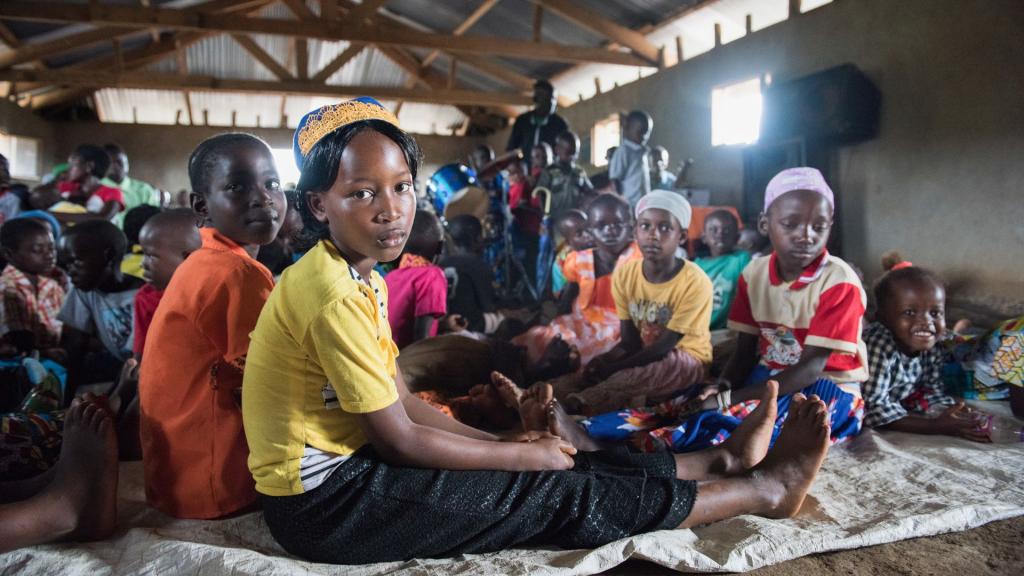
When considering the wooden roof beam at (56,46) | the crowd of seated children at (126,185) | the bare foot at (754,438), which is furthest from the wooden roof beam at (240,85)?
the bare foot at (754,438)

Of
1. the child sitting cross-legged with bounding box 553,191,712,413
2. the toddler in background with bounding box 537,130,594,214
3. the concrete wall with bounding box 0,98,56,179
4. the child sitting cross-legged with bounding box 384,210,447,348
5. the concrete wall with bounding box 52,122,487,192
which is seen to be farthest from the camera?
the concrete wall with bounding box 52,122,487,192

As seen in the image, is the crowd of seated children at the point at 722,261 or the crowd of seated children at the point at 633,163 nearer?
the crowd of seated children at the point at 722,261

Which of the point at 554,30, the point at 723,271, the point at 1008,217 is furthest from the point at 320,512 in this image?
the point at 554,30

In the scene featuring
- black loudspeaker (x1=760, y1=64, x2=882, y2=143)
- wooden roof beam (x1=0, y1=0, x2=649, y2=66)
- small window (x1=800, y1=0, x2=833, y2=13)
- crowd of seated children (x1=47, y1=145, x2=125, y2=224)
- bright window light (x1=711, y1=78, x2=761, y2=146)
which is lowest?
crowd of seated children (x1=47, y1=145, x2=125, y2=224)

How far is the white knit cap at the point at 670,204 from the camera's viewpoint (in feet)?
8.99

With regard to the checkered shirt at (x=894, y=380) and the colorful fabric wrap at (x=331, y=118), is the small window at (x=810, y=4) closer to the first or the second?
the checkered shirt at (x=894, y=380)

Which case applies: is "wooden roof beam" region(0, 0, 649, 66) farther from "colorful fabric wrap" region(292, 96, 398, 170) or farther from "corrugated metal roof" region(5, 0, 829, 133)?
"colorful fabric wrap" region(292, 96, 398, 170)

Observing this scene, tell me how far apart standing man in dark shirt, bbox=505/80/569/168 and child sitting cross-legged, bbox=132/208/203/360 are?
13.9 feet

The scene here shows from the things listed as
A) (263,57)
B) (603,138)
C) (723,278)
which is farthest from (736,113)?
(263,57)

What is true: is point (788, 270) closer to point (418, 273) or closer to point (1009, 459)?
point (1009, 459)

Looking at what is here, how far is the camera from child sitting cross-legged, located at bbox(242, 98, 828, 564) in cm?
131

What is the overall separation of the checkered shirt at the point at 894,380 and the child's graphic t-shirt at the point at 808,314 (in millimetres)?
231

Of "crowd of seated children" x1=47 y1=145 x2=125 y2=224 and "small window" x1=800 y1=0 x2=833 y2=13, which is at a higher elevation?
"small window" x1=800 y1=0 x2=833 y2=13

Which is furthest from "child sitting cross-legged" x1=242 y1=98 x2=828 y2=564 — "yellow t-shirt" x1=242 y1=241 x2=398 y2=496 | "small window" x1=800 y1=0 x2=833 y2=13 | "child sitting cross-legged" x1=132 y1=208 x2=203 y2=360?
"small window" x1=800 y1=0 x2=833 y2=13
